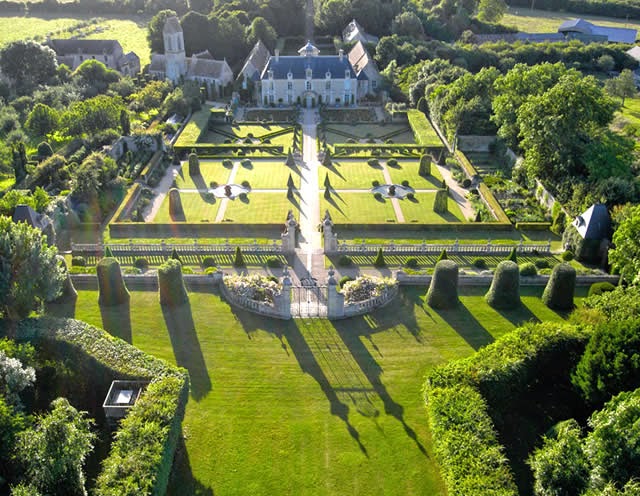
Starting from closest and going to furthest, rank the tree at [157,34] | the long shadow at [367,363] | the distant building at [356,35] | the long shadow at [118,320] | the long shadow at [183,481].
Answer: the long shadow at [183,481] → the long shadow at [367,363] → the long shadow at [118,320] → the tree at [157,34] → the distant building at [356,35]

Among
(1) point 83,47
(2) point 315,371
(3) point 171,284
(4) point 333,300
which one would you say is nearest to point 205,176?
(3) point 171,284

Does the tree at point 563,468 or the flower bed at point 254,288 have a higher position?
the tree at point 563,468

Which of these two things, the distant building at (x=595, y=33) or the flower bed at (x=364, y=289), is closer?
the flower bed at (x=364, y=289)

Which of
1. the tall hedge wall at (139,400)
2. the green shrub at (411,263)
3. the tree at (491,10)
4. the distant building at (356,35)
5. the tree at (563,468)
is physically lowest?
the green shrub at (411,263)

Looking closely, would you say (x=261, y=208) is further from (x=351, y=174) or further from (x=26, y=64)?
(x=26, y=64)

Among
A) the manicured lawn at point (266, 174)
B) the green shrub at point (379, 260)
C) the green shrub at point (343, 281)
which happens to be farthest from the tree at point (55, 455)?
the manicured lawn at point (266, 174)

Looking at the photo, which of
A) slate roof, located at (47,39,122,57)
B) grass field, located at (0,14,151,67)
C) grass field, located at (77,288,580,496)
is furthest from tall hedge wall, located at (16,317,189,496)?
grass field, located at (0,14,151,67)

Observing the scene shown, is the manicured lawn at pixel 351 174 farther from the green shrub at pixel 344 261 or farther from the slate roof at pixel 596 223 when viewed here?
the slate roof at pixel 596 223
